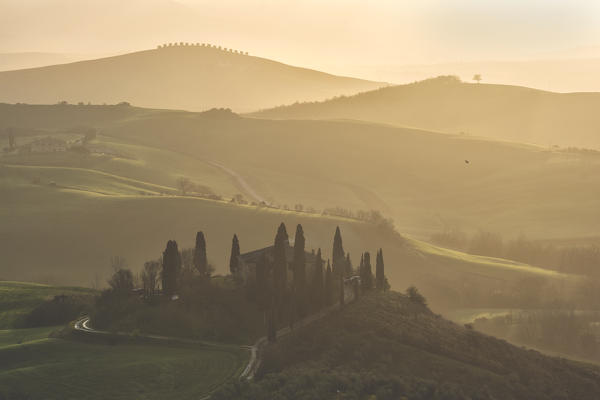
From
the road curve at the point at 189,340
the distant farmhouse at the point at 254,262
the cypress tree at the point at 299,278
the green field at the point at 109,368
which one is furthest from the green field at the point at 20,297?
the cypress tree at the point at 299,278

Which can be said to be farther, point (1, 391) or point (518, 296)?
point (518, 296)

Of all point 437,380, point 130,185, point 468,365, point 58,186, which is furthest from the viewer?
point 130,185

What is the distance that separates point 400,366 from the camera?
52.9 metres

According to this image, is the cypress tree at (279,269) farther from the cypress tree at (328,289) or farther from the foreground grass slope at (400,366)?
the foreground grass slope at (400,366)

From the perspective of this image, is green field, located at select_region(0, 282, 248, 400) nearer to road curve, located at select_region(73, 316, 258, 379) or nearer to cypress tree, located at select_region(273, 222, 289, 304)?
road curve, located at select_region(73, 316, 258, 379)

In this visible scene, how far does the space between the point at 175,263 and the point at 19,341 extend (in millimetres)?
14881

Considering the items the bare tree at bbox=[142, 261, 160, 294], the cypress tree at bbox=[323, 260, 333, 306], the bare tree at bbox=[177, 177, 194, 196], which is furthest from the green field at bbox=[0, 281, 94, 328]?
the bare tree at bbox=[177, 177, 194, 196]

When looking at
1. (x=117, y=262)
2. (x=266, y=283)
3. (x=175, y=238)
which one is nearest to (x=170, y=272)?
(x=266, y=283)

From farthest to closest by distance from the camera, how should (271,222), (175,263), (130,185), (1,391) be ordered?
(130,185) < (271,222) < (175,263) < (1,391)

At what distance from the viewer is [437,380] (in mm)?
51188

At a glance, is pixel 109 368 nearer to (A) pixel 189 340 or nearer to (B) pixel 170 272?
(A) pixel 189 340

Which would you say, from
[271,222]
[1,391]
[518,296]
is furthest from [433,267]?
[1,391]

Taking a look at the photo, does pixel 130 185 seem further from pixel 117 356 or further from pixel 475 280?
pixel 117 356

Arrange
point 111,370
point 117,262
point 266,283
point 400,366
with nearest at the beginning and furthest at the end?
point 111,370 < point 400,366 < point 266,283 < point 117,262
